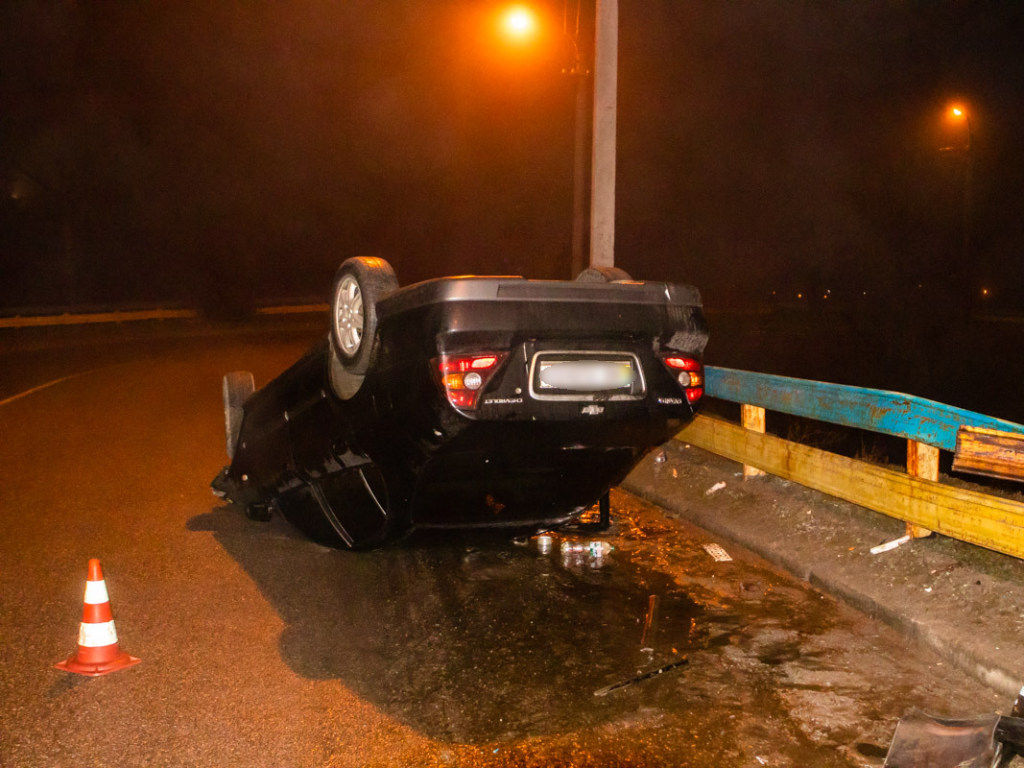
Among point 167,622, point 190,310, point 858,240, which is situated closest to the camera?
point 167,622

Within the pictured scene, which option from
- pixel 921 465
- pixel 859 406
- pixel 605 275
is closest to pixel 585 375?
pixel 605 275

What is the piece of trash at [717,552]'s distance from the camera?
6.14 metres

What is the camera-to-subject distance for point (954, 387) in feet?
62.6

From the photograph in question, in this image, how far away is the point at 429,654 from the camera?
15.0 feet

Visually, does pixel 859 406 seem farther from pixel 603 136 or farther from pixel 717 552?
pixel 603 136

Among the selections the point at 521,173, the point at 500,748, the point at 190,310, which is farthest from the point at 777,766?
the point at 521,173

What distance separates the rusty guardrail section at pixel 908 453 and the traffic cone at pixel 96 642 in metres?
3.87

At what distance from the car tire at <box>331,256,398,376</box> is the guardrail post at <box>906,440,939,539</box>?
9.71 feet

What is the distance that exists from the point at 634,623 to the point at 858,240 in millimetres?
60218

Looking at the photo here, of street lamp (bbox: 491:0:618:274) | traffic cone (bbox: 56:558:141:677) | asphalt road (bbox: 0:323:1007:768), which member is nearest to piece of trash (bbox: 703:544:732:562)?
asphalt road (bbox: 0:323:1007:768)

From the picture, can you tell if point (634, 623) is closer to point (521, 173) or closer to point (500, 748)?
point (500, 748)

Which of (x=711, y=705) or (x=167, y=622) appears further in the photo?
(x=167, y=622)

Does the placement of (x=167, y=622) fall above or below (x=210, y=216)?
below

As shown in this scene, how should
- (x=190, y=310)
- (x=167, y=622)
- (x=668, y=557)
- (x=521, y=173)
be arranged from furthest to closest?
1. (x=521, y=173)
2. (x=190, y=310)
3. (x=668, y=557)
4. (x=167, y=622)
